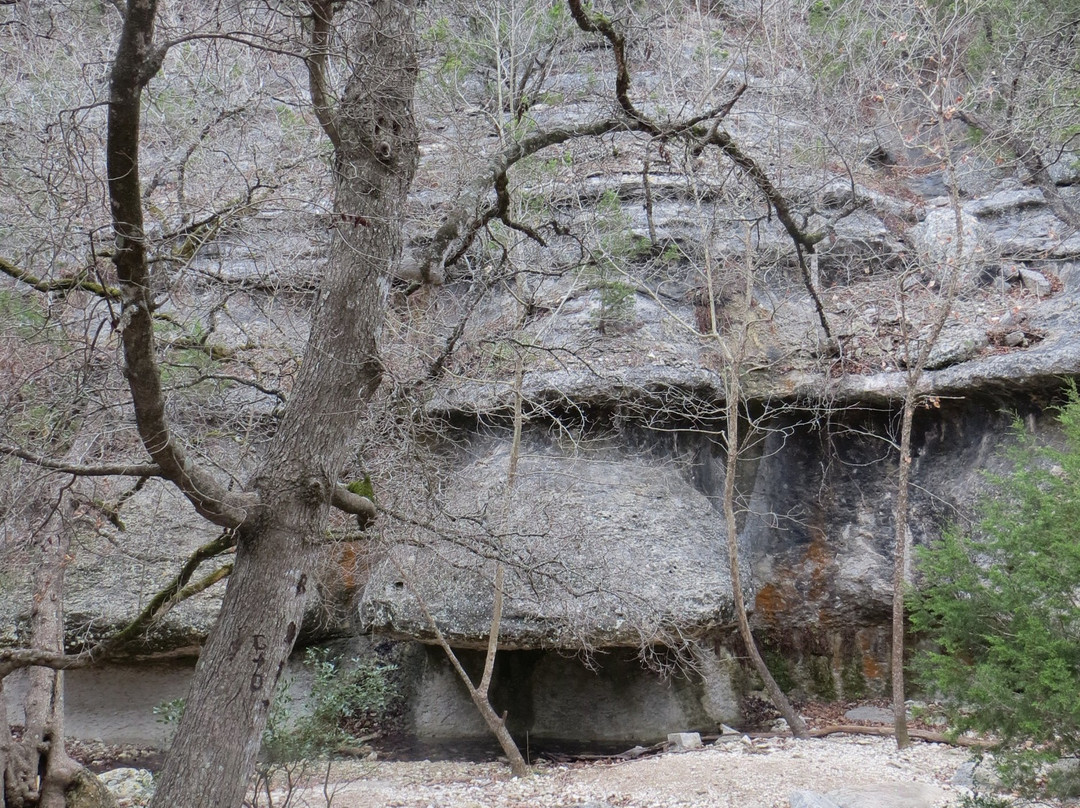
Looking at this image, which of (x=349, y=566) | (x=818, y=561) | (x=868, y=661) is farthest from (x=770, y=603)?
(x=349, y=566)

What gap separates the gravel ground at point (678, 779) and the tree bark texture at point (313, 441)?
2.75 meters

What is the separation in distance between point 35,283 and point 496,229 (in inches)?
197

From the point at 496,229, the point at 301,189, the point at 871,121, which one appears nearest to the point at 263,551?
the point at 301,189

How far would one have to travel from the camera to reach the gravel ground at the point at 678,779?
6902 millimetres

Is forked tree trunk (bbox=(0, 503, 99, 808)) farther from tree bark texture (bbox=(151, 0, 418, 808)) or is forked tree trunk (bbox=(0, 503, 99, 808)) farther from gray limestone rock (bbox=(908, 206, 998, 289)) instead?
gray limestone rock (bbox=(908, 206, 998, 289))

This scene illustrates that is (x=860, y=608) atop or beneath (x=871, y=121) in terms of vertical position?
beneath

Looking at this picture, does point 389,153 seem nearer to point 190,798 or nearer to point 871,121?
point 190,798

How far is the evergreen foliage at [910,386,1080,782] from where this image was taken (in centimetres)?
482

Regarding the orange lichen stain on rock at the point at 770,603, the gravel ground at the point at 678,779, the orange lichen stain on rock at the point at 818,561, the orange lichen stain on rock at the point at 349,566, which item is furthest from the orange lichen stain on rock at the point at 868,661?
the orange lichen stain on rock at the point at 349,566

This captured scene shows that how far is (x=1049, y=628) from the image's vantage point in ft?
16.6

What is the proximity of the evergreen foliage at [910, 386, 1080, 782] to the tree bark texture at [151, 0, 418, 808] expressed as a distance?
4.16m

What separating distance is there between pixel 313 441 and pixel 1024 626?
4532 mm

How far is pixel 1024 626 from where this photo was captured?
5215 millimetres

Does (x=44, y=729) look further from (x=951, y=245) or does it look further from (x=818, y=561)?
(x=951, y=245)
